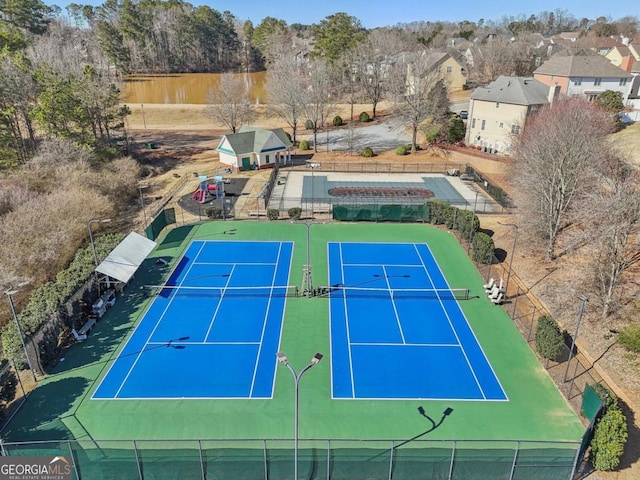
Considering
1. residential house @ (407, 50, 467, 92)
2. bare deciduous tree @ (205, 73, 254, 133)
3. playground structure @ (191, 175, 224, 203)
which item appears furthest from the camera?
residential house @ (407, 50, 467, 92)

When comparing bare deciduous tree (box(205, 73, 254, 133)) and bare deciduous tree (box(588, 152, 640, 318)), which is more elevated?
bare deciduous tree (box(205, 73, 254, 133))

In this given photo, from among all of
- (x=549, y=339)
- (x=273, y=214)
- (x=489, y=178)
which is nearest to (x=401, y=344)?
(x=549, y=339)

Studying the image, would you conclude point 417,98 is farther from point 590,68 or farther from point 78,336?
point 78,336

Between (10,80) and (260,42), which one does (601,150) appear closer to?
(10,80)

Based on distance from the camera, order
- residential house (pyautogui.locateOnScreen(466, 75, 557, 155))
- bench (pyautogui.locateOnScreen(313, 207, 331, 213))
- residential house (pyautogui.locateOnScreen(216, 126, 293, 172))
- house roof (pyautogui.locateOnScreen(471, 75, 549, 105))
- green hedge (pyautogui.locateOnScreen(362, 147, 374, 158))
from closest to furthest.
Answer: bench (pyautogui.locateOnScreen(313, 207, 331, 213)), residential house (pyautogui.locateOnScreen(466, 75, 557, 155)), house roof (pyautogui.locateOnScreen(471, 75, 549, 105)), residential house (pyautogui.locateOnScreen(216, 126, 293, 172)), green hedge (pyautogui.locateOnScreen(362, 147, 374, 158))

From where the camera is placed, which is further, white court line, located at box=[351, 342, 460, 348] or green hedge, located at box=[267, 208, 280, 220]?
green hedge, located at box=[267, 208, 280, 220]

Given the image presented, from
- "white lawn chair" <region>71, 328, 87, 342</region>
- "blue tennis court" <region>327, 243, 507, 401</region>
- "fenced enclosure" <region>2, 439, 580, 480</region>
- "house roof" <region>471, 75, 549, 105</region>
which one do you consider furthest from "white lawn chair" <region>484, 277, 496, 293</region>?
"house roof" <region>471, 75, 549, 105</region>

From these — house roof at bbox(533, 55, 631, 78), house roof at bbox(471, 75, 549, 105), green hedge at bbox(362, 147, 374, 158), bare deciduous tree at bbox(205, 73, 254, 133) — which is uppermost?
house roof at bbox(533, 55, 631, 78)

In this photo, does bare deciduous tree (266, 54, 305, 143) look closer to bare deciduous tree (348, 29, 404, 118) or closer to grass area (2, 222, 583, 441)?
bare deciduous tree (348, 29, 404, 118)
